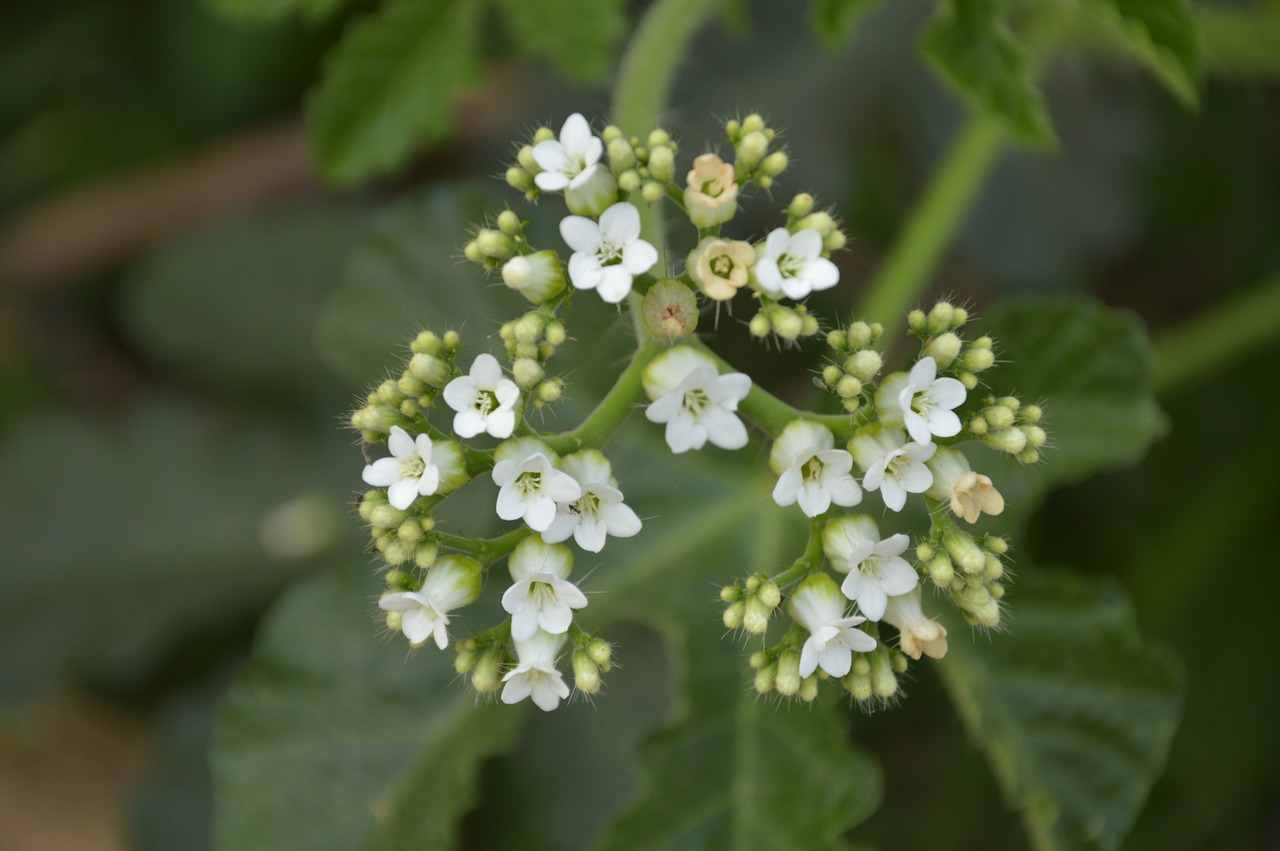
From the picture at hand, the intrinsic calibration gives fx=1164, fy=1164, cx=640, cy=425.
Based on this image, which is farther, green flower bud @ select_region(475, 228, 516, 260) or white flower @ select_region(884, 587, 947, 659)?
green flower bud @ select_region(475, 228, 516, 260)

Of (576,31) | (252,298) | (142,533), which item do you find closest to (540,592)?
(576,31)

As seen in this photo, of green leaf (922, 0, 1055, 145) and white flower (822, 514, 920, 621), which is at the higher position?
green leaf (922, 0, 1055, 145)

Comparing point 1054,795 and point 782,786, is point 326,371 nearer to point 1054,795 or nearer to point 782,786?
point 782,786

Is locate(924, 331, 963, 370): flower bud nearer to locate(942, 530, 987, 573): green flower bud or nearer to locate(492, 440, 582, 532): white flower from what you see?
locate(942, 530, 987, 573): green flower bud

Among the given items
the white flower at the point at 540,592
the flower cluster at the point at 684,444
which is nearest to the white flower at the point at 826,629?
the flower cluster at the point at 684,444

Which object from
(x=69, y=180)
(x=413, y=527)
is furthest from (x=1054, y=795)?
(x=69, y=180)

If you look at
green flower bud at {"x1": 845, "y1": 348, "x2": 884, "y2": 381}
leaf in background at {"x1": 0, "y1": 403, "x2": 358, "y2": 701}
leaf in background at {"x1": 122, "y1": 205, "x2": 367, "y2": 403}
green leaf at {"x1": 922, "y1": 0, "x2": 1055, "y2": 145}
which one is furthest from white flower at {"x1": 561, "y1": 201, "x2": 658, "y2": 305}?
leaf in background at {"x1": 122, "y1": 205, "x2": 367, "y2": 403}
